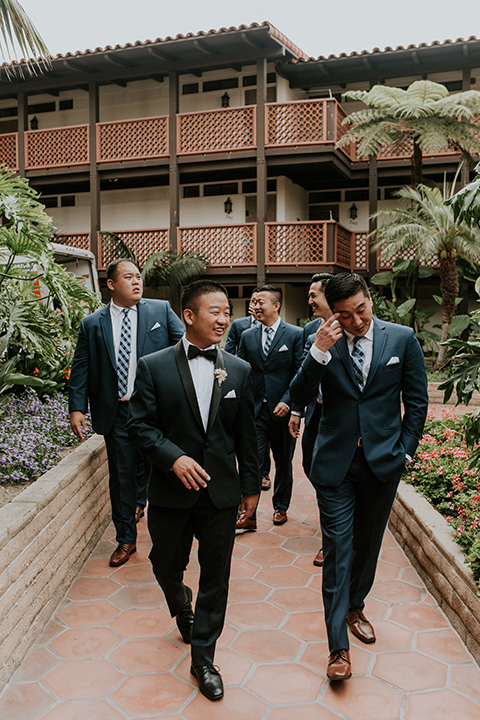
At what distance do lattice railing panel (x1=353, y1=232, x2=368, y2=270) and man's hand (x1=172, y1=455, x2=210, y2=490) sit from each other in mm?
16958

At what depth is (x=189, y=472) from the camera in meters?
3.13

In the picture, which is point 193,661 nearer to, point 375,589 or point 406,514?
point 375,589

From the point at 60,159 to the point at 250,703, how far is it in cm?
2001

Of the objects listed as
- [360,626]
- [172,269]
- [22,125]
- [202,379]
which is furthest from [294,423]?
[22,125]

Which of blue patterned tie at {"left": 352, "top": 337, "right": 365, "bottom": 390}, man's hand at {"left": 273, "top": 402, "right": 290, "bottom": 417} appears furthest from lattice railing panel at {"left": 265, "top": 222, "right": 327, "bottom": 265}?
blue patterned tie at {"left": 352, "top": 337, "right": 365, "bottom": 390}

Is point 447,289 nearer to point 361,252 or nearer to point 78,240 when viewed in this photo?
point 361,252

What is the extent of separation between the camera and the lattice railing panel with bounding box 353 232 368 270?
1938 cm

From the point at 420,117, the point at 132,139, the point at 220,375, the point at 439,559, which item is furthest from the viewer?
the point at 132,139

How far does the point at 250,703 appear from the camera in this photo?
10.8ft

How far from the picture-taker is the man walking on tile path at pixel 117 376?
16.5ft

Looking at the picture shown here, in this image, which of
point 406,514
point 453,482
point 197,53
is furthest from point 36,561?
point 197,53

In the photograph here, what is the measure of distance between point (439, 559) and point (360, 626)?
788 millimetres

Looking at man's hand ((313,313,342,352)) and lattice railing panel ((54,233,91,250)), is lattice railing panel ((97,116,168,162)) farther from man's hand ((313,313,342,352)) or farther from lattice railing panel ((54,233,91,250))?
man's hand ((313,313,342,352))

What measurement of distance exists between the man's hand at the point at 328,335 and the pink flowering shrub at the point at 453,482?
155 centimetres
